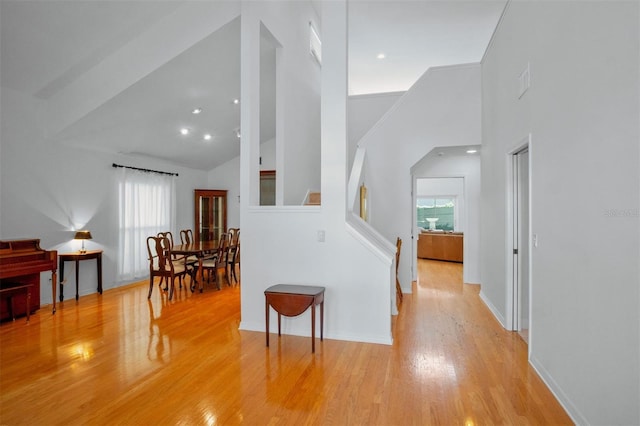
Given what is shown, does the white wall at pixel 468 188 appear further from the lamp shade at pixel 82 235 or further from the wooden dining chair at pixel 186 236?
the lamp shade at pixel 82 235

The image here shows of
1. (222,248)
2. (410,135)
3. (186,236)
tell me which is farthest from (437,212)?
(186,236)

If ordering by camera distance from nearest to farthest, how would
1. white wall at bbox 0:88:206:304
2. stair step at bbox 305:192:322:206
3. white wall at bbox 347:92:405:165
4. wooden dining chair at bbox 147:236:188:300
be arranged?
white wall at bbox 0:88:206:304 → wooden dining chair at bbox 147:236:188:300 → stair step at bbox 305:192:322:206 → white wall at bbox 347:92:405:165

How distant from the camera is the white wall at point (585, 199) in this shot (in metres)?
1.52

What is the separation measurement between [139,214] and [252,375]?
4.80m

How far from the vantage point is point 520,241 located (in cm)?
350

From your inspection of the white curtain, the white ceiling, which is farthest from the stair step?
the white curtain

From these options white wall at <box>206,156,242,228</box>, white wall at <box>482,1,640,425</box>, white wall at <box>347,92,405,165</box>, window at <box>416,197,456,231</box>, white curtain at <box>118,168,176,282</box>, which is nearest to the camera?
white wall at <box>482,1,640,425</box>

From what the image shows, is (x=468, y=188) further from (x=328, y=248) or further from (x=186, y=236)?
(x=186, y=236)

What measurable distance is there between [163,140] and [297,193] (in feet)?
9.15

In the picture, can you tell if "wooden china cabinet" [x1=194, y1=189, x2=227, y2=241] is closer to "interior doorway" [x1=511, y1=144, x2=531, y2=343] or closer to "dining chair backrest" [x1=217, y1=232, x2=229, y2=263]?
"dining chair backrest" [x1=217, y1=232, x2=229, y2=263]

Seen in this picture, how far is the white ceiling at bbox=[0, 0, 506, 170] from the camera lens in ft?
11.2

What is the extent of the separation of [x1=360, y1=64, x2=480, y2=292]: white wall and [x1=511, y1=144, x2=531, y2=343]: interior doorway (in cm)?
162

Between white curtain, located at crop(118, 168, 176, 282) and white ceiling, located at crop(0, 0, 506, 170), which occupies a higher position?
white ceiling, located at crop(0, 0, 506, 170)

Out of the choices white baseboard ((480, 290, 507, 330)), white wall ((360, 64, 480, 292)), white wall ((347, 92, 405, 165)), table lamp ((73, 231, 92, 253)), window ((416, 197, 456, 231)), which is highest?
white wall ((347, 92, 405, 165))
